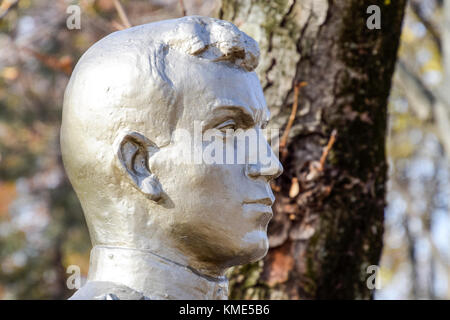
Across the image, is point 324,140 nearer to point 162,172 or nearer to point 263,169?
point 263,169

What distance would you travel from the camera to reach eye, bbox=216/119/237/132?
106 inches

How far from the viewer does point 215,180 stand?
8.60ft

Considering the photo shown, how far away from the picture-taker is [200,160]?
2.62 m

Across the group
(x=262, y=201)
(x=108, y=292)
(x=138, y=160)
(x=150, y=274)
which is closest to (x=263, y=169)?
(x=262, y=201)

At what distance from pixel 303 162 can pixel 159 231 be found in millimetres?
1707

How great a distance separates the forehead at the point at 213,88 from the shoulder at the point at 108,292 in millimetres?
727

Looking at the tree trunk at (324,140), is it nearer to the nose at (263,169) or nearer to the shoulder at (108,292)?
the nose at (263,169)

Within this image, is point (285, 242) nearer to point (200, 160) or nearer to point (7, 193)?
point (200, 160)

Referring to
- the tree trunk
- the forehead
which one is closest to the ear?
the forehead

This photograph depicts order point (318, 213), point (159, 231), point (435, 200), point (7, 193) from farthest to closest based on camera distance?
point (435, 200) < point (7, 193) < point (318, 213) < point (159, 231)

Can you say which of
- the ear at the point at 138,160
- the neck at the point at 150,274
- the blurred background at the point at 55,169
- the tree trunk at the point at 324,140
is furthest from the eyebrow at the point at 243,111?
the blurred background at the point at 55,169

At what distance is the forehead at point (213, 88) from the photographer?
266 centimetres

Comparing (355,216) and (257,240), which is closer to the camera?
(257,240)
